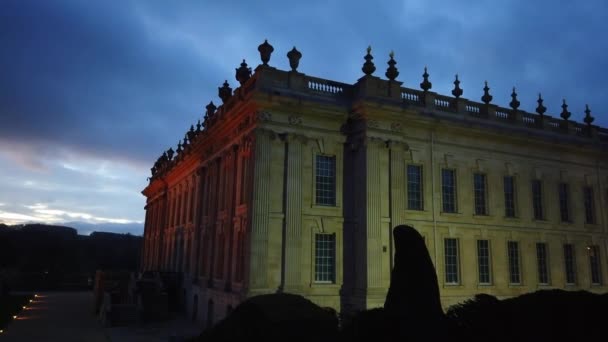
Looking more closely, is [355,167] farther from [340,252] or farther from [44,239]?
[44,239]

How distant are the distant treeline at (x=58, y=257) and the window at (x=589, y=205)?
62.4m

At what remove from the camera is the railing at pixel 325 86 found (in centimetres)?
2605

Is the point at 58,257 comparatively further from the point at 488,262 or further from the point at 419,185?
the point at 488,262

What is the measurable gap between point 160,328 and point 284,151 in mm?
13757

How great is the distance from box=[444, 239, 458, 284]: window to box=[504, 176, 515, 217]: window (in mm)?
4959

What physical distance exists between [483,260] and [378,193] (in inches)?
331

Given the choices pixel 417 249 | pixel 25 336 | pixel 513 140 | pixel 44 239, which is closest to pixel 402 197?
pixel 513 140

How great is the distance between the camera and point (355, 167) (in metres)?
25.5

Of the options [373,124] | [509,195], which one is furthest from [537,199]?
[373,124]

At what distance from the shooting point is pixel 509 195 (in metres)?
29.7

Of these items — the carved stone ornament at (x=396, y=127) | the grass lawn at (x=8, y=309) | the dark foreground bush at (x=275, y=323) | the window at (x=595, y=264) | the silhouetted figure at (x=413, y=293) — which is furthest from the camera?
the window at (x=595, y=264)

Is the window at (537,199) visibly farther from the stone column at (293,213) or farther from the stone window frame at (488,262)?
the stone column at (293,213)

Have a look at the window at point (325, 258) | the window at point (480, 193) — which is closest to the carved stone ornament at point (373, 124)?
the window at point (325, 258)

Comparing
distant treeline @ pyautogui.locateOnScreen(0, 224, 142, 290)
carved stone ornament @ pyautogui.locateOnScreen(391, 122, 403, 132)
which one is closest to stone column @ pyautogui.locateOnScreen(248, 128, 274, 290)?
carved stone ornament @ pyautogui.locateOnScreen(391, 122, 403, 132)
